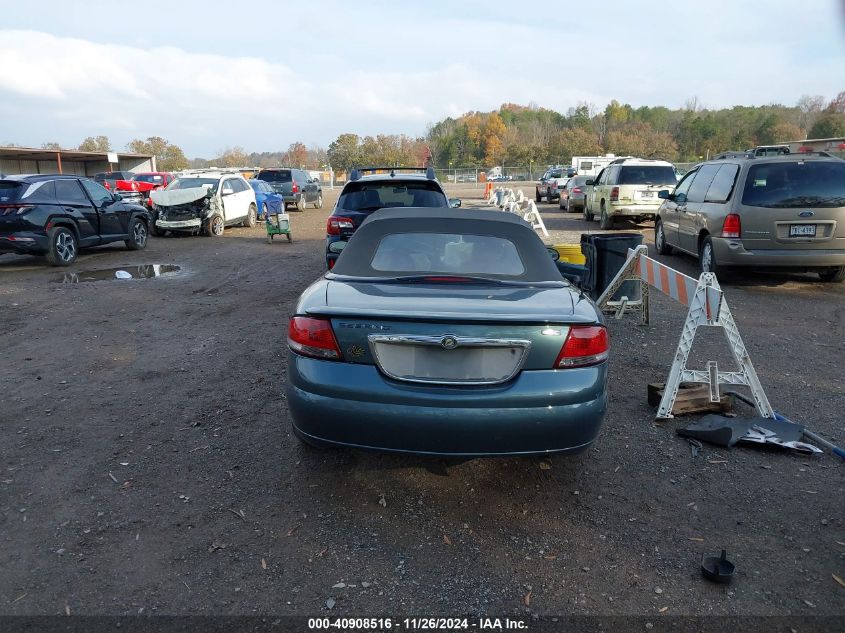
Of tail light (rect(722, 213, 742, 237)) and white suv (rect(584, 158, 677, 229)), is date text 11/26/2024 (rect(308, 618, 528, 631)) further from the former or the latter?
white suv (rect(584, 158, 677, 229))

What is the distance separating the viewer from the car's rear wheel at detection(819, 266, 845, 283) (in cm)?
959

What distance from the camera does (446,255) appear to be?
13.9 ft

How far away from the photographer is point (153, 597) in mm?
2773

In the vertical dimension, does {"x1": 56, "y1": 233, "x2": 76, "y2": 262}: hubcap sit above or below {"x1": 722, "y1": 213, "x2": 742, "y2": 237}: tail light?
below

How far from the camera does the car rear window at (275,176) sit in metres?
28.8

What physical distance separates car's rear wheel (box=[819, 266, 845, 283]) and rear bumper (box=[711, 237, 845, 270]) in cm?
69

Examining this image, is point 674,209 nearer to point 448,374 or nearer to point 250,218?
point 448,374

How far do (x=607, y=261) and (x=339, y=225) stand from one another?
371 cm

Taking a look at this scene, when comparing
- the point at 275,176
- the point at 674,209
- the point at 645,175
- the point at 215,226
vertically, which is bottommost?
the point at 215,226

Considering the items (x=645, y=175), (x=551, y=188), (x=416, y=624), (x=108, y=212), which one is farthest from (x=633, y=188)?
(x=416, y=624)

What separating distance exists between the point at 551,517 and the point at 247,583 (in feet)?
5.26

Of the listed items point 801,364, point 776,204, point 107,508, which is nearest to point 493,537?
point 107,508

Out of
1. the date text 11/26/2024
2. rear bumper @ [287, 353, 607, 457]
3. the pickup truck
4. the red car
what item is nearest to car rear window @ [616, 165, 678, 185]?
the pickup truck

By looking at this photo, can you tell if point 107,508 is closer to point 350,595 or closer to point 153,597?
point 153,597
